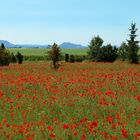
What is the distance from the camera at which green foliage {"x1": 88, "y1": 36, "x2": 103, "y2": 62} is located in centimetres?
8690

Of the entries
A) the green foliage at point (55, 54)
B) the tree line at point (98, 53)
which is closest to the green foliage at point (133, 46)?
the tree line at point (98, 53)

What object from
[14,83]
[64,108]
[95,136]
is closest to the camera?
[95,136]

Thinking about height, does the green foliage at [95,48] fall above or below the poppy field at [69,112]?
above

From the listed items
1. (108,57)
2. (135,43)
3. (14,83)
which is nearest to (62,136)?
(14,83)

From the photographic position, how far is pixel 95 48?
9325 centimetres

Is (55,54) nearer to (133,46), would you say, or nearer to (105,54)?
(133,46)

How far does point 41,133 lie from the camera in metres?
9.94

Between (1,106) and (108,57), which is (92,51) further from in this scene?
(1,106)

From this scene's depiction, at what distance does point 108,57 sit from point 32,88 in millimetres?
65821

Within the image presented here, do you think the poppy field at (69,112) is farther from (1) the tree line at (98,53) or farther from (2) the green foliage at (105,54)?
(2) the green foliage at (105,54)

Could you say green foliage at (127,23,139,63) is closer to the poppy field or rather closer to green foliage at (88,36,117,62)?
green foliage at (88,36,117,62)

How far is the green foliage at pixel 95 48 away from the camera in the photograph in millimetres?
86900

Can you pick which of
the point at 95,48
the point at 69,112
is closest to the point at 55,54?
the point at 69,112

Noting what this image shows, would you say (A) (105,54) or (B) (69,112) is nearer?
(B) (69,112)
